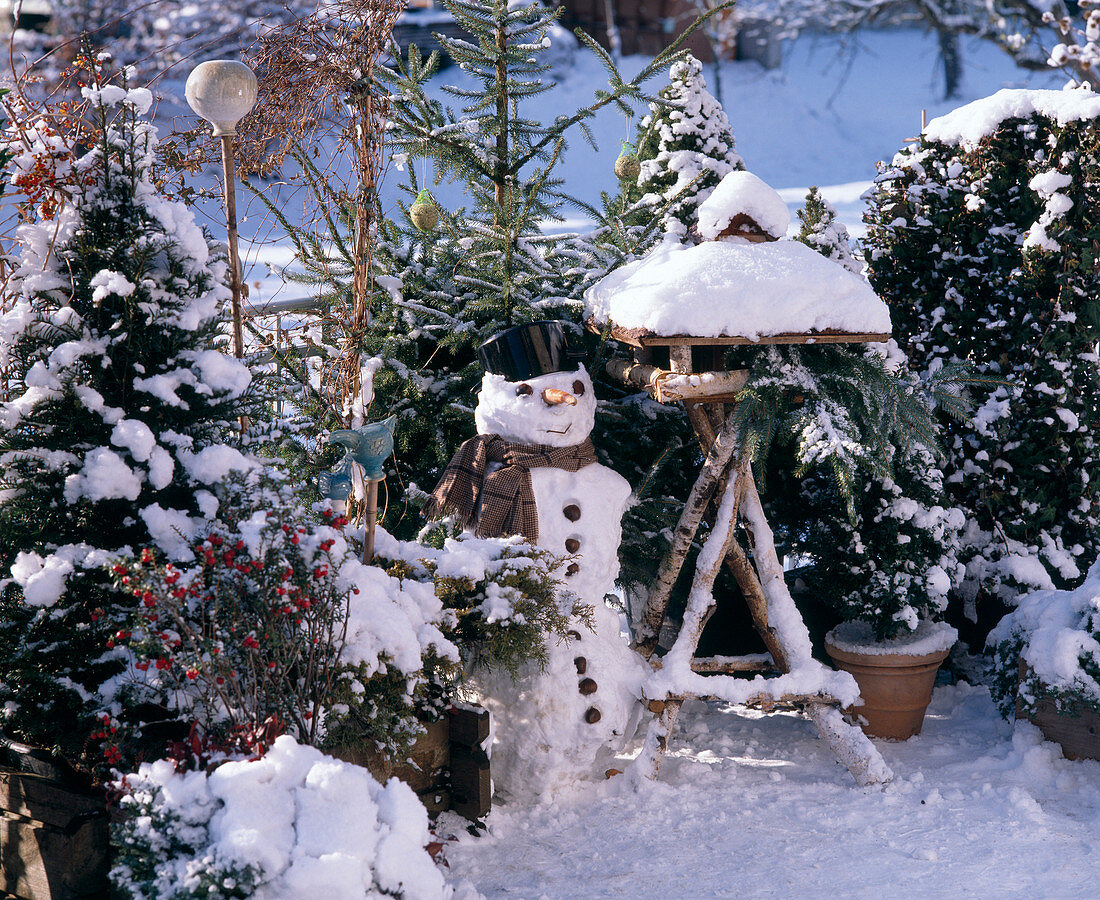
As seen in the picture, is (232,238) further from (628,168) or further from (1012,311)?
(1012,311)

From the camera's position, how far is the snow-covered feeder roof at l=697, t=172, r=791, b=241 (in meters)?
3.39

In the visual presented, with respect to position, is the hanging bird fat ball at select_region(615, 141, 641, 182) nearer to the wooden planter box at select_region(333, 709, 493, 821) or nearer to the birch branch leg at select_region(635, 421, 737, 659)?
the birch branch leg at select_region(635, 421, 737, 659)

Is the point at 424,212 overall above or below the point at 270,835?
above

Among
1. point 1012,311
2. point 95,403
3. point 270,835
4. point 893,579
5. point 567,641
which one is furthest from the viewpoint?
point 1012,311

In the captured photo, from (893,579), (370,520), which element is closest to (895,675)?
(893,579)

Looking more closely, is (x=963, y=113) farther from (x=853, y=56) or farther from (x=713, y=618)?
(x=853, y=56)

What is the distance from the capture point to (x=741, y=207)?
3.40 meters

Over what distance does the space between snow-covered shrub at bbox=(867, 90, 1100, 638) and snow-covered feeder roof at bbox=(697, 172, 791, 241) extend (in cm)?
129

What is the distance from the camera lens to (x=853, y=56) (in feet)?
68.8

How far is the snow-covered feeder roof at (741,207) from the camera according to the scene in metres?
3.39

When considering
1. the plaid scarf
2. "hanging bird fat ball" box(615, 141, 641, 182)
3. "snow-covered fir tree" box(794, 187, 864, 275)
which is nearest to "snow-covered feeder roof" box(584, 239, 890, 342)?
the plaid scarf

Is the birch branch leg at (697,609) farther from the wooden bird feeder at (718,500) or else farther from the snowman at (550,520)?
the snowman at (550,520)

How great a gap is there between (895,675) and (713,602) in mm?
792

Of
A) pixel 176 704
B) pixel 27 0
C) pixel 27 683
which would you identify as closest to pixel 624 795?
pixel 176 704
